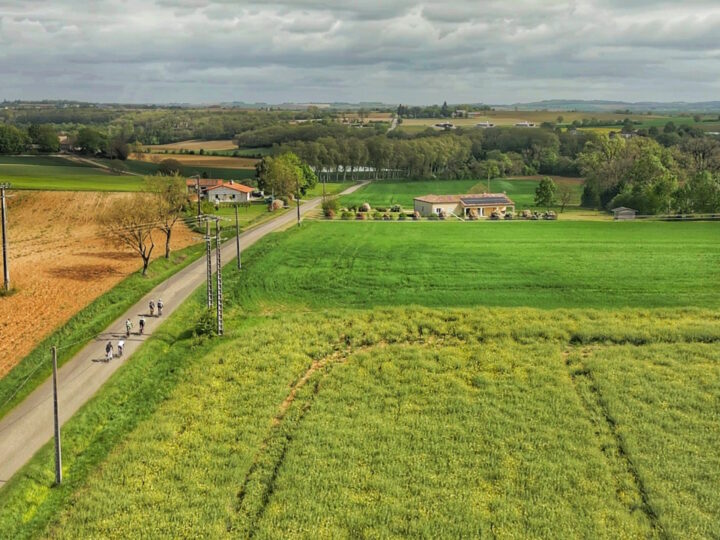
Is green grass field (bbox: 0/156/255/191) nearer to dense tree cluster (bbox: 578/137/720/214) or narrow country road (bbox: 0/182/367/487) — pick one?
narrow country road (bbox: 0/182/367/487)

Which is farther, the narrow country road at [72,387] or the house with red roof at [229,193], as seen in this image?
the house with red roof at [229,193]

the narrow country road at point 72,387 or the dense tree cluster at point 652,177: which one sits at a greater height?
the dense tree cluster at point 652,177

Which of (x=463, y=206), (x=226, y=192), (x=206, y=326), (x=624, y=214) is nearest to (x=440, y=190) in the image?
(x=463, y=206)

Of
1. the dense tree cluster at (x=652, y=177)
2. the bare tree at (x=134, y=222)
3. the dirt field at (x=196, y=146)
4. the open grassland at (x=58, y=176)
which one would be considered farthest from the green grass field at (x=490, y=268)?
the dirt field at (x=196, y=146)

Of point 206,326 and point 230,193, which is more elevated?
point 230,193

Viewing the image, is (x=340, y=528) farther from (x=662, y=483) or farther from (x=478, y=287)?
(x=478, y=287)

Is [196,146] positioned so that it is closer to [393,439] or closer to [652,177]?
[652,177]

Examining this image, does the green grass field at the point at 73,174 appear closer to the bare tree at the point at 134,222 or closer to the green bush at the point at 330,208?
the green bush at the point at 330,208

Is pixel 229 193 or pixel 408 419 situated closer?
pixel 408 419
